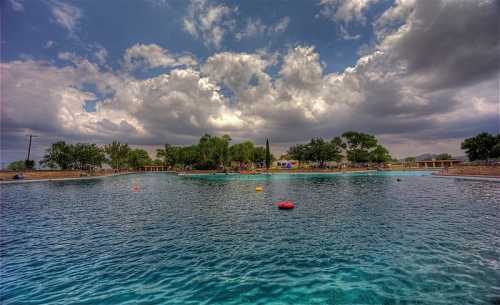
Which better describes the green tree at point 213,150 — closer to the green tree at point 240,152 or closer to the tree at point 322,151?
the green tree at point 240,152

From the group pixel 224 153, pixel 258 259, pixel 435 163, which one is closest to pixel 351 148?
pixel 435 163

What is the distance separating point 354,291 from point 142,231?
12.7m

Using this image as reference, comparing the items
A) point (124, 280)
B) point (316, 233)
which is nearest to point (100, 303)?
point (124, 280)

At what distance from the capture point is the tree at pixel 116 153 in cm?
12211

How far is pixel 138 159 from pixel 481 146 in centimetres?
17141

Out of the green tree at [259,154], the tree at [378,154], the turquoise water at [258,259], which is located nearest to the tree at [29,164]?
the turquoise water at [258,259]

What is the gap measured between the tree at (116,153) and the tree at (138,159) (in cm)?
864

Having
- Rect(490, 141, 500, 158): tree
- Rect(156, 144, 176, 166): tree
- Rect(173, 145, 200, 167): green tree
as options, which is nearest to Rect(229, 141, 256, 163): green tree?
Rect(173, 145, 200, 167): green tree

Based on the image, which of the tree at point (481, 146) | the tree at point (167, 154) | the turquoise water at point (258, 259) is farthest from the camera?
the tree at point (167, 154)

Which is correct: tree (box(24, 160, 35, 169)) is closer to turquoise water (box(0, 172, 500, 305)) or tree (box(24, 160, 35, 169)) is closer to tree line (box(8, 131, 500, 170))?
tree line (box(8, 131, 500, 170))

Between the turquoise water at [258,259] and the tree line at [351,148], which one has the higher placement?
the tree line at [351,148]

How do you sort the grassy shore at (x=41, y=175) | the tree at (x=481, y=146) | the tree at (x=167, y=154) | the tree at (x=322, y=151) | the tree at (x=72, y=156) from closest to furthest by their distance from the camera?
the grassy shore at (x=41, y=175)
the tree at (x=481, y=146)
the tree at (x=72, y=156)
the tree at (x=322, y=151)
the tree at (x=167, y=154)

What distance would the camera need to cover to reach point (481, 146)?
67750mm

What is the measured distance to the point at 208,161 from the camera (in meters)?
104
